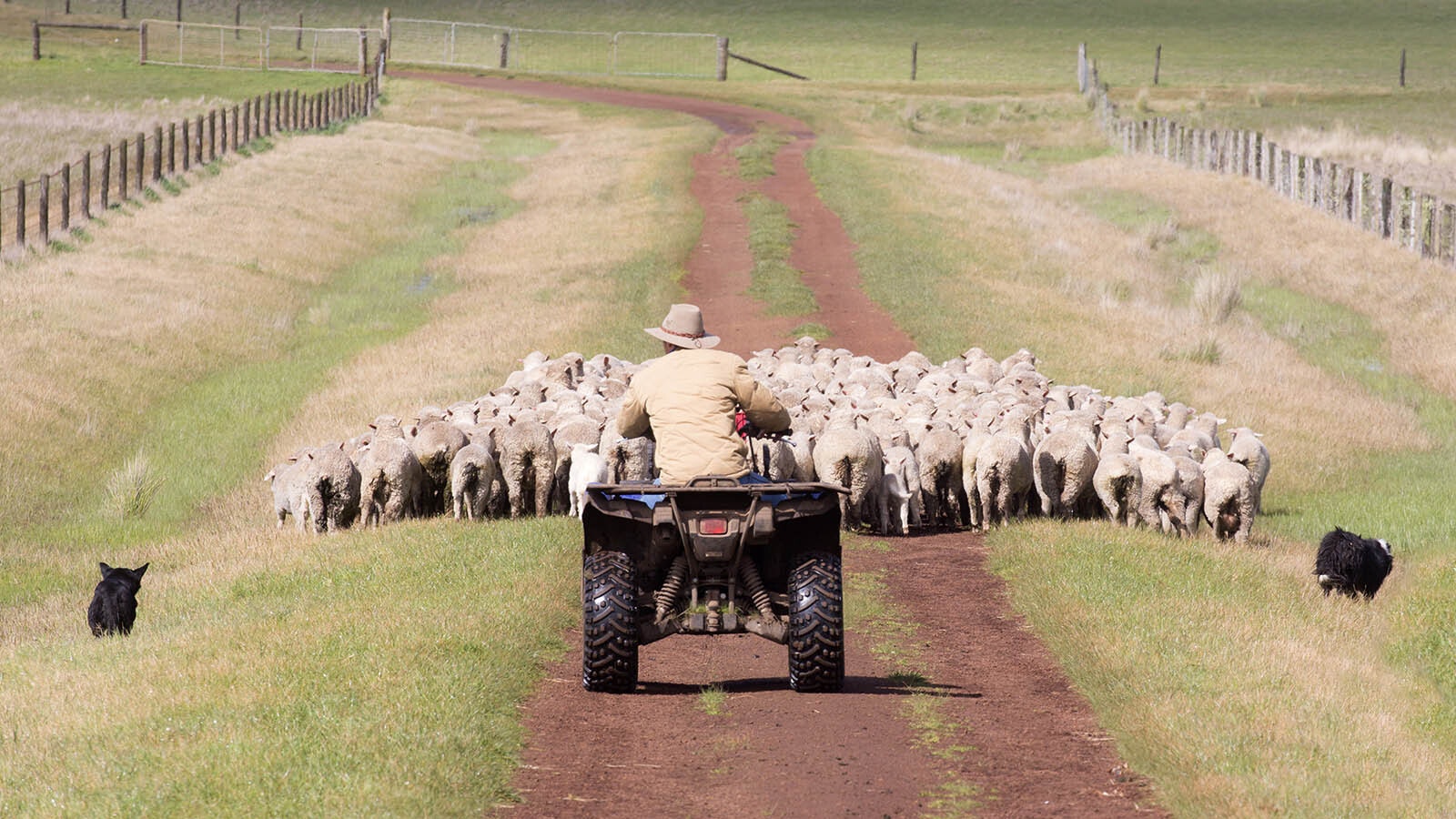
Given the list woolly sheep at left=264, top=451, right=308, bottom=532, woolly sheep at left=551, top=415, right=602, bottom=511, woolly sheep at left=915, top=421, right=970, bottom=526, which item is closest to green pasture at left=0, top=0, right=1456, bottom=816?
woolly sheep at left=264, top=451, right=308, bottom=532

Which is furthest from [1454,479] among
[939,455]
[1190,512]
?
[939,455]

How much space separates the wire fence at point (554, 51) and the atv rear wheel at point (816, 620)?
215 ft

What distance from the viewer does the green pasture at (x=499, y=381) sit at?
861 cm

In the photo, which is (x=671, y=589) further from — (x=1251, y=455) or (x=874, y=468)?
(x=1251, y=455)

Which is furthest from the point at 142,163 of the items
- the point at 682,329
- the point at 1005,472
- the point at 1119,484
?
the point at 682,329

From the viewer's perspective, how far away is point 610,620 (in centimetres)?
932

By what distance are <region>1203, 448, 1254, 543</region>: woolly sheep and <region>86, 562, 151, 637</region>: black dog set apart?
8837 millimetres

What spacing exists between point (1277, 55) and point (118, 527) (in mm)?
87851

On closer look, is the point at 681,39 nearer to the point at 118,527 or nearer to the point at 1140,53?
the point at 1140,53

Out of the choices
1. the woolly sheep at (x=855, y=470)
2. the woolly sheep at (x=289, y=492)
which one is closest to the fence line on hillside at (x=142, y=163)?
the woolly sheep at (x=289, y=492)

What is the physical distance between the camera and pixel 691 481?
9.22 meters

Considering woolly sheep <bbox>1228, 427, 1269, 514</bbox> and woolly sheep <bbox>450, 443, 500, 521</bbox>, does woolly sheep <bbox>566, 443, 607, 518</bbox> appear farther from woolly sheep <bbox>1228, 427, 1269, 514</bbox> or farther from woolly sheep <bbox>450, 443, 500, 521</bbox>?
woolly sheep <bbox>1228, 427, 1269, 514</bbox>

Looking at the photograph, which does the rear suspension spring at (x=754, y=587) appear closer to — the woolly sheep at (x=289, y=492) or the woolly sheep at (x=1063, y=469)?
the woolly sheep at (x=1063, y=469)

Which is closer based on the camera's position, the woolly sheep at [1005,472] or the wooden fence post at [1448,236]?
the woolly sheep at [1005,472]
